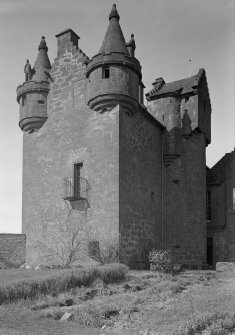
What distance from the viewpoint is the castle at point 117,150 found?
24.3 metres

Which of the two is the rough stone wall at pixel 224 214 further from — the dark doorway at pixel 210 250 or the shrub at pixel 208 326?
the shrub at pixel 208 326

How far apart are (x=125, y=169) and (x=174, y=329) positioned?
49.5ft

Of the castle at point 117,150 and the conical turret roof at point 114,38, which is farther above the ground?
the conical turret roof at point 114,38

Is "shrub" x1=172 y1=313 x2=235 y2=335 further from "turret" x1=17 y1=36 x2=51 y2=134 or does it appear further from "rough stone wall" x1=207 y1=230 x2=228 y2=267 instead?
"rough stone wall" x1=207 y1=230 x2=228 y2=267

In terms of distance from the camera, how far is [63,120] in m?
27.1

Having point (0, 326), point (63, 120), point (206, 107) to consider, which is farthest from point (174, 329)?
point (206, 107)

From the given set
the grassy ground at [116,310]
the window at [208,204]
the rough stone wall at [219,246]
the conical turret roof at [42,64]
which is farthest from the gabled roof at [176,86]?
the grassy ground at [116,310]

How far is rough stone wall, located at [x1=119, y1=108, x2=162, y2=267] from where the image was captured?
24.1 metres

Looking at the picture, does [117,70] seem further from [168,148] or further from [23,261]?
[23,261]

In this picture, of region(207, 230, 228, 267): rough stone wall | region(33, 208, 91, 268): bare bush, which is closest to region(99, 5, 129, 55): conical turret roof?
region(33, 208, 91, 268): bare bush

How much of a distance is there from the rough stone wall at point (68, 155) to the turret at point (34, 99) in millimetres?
385

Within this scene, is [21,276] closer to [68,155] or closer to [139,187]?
[68,155]

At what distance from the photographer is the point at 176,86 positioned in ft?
106

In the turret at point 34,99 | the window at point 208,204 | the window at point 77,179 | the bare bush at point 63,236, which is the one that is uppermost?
the turret at point 34,99
